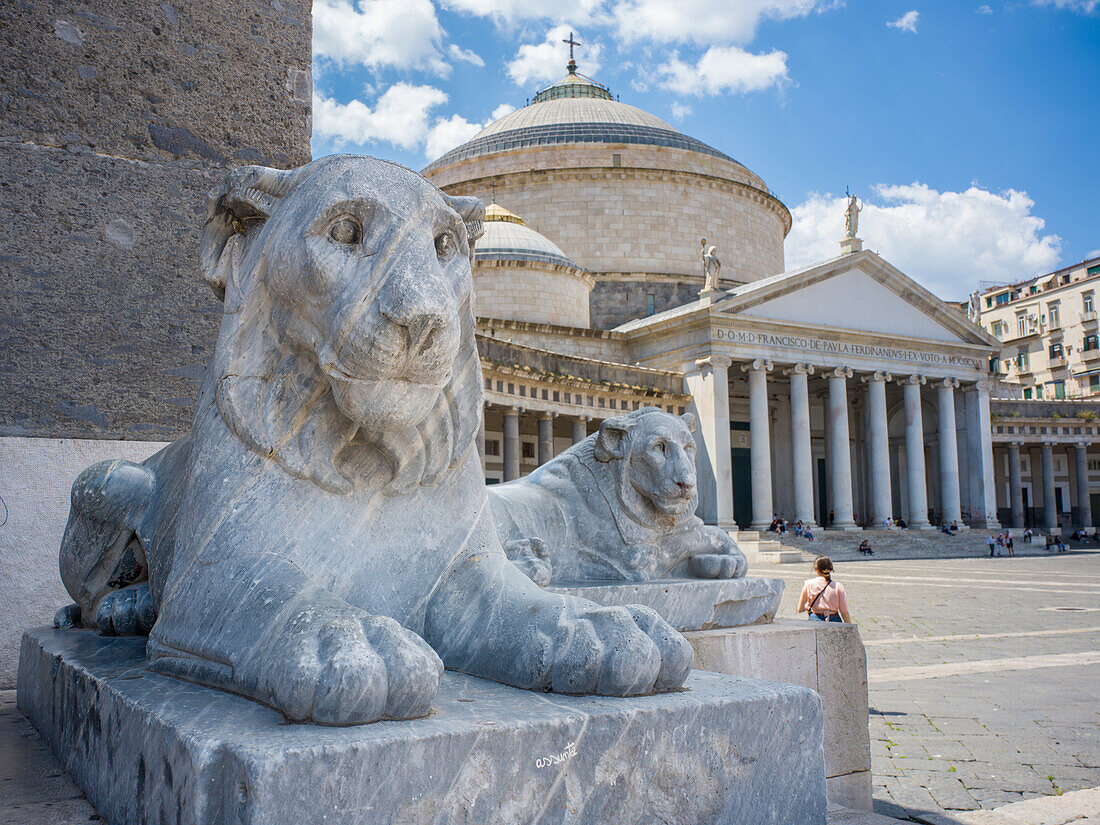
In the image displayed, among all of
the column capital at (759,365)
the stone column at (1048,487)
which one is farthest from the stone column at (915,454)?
the stone column at (1048,487)

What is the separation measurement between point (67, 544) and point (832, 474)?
3107cm

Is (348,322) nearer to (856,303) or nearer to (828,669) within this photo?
(828,669)

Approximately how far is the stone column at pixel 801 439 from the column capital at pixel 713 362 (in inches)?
124

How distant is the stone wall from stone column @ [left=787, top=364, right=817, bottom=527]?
9527 mm

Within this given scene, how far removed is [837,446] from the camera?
1230 inches

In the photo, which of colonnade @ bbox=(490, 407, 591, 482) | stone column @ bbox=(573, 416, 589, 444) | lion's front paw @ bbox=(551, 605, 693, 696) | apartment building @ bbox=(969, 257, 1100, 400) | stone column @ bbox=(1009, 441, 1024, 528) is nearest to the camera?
lion's front paw @ bbox=(551, 605, 693, 696)

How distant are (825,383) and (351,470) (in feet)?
121

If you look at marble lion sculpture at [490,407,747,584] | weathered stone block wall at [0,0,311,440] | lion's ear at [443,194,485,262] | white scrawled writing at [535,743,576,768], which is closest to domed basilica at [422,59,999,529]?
weathered stone block wall at [0,0,311,440]

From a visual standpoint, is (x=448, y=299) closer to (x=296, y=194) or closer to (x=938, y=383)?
(x=296, y=194)

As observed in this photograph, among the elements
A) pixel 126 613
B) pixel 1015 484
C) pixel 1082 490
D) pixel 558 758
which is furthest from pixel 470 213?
pixel 1082 490

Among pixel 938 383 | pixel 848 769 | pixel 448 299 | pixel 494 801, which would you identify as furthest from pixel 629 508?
pixel 938 383

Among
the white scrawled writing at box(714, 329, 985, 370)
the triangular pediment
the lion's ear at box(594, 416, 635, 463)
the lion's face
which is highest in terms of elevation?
the triangular pediment

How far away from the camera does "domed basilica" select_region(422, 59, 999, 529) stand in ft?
92.3

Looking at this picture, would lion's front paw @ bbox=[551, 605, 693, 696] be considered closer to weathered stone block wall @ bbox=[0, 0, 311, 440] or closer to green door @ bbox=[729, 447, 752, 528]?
weathered stone block wall @ bbox=[0, 0, 311, 440]
